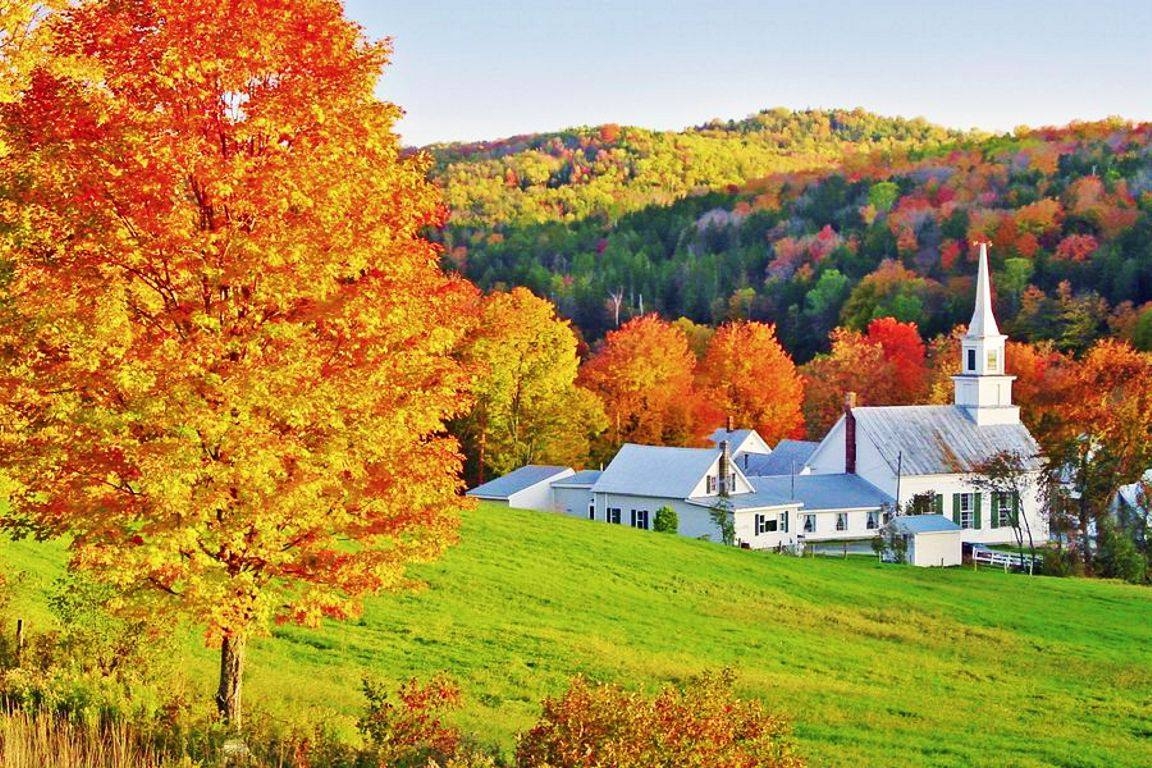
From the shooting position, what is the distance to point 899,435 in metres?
68.1

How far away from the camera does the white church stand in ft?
198

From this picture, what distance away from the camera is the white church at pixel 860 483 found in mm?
60312

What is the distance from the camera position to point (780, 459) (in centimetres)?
7675

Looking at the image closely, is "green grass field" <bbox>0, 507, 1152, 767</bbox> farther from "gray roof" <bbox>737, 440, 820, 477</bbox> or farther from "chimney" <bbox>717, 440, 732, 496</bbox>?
"gray roof" <bbox>737, 440, 820, 477</bbox>

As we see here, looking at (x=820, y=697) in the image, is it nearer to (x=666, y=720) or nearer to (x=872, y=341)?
(x=666, y=720)

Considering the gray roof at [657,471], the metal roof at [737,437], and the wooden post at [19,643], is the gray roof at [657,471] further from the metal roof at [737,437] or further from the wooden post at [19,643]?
the wooden post at [19,643]

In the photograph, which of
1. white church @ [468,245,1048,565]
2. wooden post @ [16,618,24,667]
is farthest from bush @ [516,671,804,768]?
white church @ [468,245,1048,565]

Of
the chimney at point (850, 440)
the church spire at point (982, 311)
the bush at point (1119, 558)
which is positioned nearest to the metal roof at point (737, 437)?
the chimney at point (850, 440)

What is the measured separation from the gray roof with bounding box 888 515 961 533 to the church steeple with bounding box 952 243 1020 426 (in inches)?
466

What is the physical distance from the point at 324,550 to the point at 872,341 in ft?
311

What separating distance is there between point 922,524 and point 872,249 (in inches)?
3924

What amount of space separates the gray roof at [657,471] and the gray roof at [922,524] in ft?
27.7

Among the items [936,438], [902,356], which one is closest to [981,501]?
[936,438]

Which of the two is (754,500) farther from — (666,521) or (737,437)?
(737,437)
